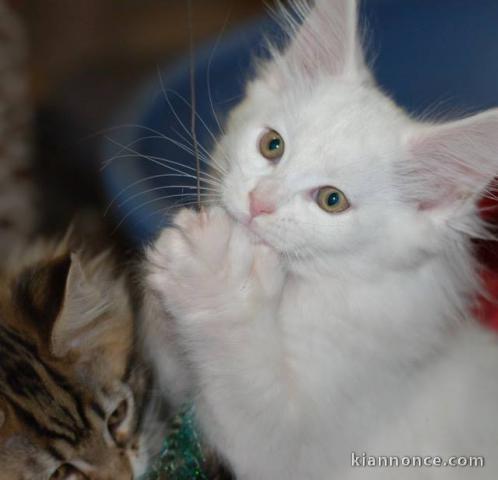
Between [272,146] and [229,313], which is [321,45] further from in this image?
[229,313]

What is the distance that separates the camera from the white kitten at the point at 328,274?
107 centimetres

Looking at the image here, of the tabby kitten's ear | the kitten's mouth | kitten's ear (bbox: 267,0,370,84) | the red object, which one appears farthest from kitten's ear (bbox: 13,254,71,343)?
the red object

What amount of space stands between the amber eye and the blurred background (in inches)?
17.8

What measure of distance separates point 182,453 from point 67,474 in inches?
12.0

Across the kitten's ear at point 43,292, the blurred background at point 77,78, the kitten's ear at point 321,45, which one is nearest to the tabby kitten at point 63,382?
the kitten's ear at point 43,292

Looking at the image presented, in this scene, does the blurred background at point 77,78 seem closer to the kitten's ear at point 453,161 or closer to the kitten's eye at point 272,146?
the kitten's eye at point 272,146

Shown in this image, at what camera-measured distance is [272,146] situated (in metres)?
1.16

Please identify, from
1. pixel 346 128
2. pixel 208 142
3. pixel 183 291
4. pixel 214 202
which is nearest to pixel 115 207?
pixel 208 142

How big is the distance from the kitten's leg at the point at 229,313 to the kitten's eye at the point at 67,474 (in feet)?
0.80

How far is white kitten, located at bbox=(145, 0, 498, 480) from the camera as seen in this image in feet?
3.51

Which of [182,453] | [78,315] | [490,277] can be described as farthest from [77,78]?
[490,277]

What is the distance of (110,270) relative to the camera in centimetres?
130

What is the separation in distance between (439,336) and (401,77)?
1044mm

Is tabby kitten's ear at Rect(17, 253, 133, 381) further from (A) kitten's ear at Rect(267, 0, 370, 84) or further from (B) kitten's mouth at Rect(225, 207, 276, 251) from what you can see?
(A) kitten's ear at Rect(267, 0, 370, 84)
